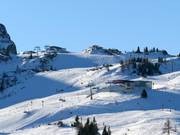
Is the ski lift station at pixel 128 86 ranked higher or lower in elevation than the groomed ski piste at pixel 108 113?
higher

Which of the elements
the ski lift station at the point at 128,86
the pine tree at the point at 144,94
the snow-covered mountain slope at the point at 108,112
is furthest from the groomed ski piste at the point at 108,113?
the ski lift station at the point at 128,86

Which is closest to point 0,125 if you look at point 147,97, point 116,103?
point 116,103

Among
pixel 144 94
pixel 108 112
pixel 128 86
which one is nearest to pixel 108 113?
pixel 108 112

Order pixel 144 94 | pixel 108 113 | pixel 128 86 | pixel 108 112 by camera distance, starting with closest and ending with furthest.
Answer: pixel 108 113
pixel 108 112
pixel 144 94
pixel 128 86

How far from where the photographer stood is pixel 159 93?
178 m

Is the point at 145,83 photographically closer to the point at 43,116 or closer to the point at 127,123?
the point at 43,116

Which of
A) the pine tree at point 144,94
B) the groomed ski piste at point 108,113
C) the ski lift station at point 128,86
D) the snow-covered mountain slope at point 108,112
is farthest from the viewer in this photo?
the ski lift station at point 128,86

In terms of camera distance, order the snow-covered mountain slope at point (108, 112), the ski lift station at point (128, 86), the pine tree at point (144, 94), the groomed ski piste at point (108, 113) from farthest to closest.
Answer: the ski lift station at point (128, 86), the pine tree at point (144, 94), the snow-covered mountain slope at point (108, 112), the groomed ski piste at point (108, 113)

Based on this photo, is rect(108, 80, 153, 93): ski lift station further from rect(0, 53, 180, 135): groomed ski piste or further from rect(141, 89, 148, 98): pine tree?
rect(141, 89, 148, 98): pine tree

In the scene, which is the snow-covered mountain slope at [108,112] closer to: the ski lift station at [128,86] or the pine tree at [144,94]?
the pine tree at [144,94]

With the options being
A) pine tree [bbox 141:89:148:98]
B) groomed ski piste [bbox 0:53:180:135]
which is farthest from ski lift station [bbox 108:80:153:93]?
pine tree [bbox 141:89:148:98]

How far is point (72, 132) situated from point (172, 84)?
86.7 meters

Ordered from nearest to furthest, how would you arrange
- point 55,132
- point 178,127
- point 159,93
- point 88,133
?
point 88,133, point 178,127, point 55,132, point 159,93

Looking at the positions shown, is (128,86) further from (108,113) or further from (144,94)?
(108,113)
